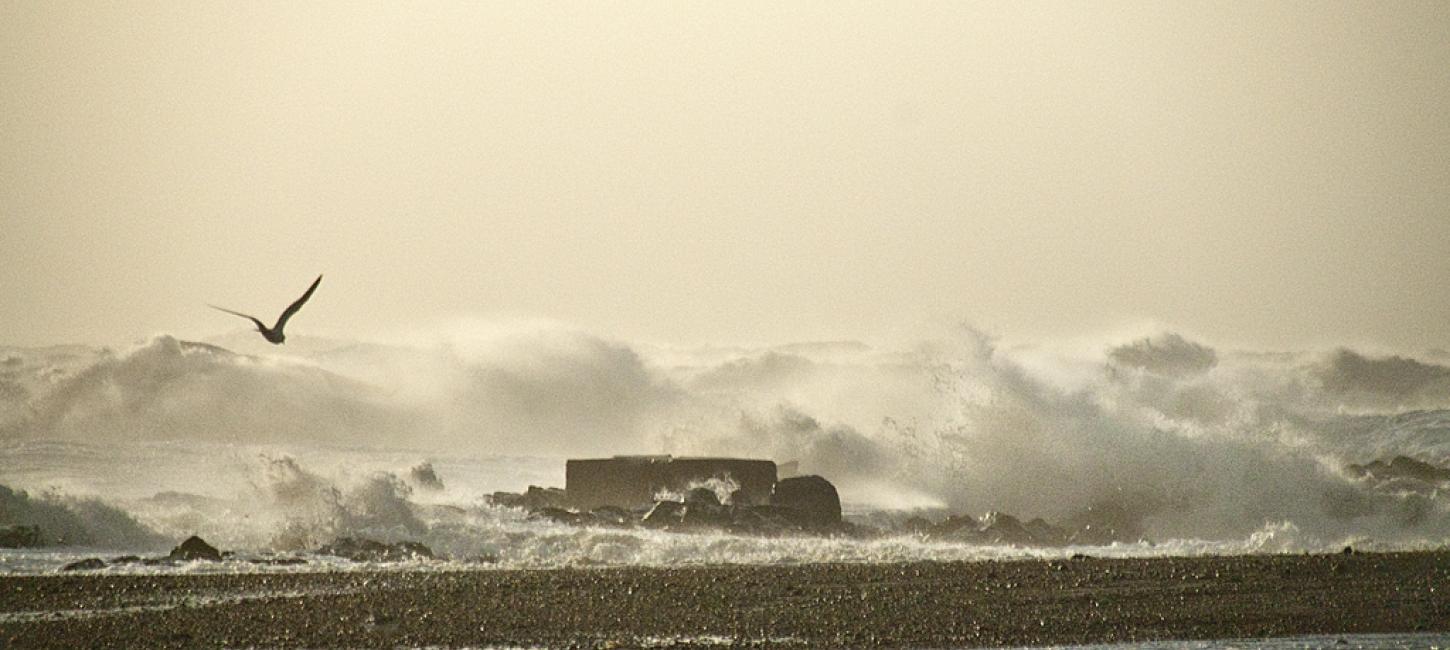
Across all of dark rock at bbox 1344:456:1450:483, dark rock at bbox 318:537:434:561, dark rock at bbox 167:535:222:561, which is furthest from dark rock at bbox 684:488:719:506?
dark rock at bbox 1344:456:1450:483

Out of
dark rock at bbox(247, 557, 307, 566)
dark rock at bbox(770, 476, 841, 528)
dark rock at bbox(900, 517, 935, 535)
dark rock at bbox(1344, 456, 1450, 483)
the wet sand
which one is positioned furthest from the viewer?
dark rock at bbox(1344, 456, 1450, 483)

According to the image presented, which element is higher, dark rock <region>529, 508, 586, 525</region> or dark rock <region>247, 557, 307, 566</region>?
dark rock <region>529, 508, 586, 525</region>

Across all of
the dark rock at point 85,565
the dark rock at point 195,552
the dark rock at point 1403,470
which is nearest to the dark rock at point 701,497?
the dark rock at point 195,552

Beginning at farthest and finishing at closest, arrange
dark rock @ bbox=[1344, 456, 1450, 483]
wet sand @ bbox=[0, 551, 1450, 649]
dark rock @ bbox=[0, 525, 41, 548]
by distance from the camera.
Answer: dark rock @ bbox=[1344, 456, 1450, 483] < dark rock @ bbox=[0, 525, 41, 548] < wet sand @ bbox=[0, 551, 1450, 649]

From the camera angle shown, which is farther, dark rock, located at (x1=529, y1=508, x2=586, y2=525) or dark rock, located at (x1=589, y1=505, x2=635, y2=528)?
dark rock, located at (x1=529, y1=508, x2=586, y2=525)

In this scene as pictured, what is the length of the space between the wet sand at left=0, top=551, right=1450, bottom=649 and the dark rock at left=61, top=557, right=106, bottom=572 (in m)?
0.97

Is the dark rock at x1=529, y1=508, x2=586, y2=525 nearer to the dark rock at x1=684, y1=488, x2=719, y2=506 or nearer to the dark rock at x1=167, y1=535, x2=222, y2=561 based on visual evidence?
the dark rock at x1=684, y1=488, x2=719, y2=506

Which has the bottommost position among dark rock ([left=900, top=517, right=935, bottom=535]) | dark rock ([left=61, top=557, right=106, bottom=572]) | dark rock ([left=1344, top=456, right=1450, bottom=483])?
dark rock ([left=61, top=557, right=106, bottom=572])

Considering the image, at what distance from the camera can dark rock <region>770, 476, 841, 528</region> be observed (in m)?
27.5

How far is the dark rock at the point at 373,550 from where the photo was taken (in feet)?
74.1

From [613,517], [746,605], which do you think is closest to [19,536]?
[613,517]

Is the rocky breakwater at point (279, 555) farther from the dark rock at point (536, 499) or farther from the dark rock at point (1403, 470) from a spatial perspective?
→ the dark rock at point (1403, 470)

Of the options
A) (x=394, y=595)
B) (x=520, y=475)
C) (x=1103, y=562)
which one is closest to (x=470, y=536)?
(x=394, y=595)

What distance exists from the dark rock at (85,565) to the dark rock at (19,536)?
2.22 meters
